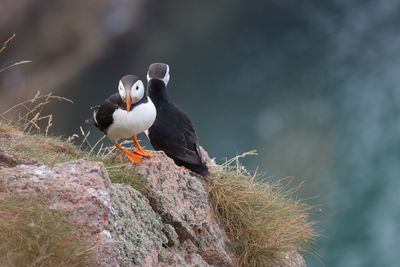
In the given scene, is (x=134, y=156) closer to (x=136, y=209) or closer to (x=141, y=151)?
(x=141, y=151)

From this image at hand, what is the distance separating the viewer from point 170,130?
7.00m

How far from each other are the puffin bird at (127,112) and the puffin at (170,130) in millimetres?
996

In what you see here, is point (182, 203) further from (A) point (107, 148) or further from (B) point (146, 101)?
(A) point (107, 148)

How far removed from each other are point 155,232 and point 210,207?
130cm

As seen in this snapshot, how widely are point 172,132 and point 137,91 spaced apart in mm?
1436

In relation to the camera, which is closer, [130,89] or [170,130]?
[130,89]

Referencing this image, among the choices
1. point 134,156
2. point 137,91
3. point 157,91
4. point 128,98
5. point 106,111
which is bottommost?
point 134,156

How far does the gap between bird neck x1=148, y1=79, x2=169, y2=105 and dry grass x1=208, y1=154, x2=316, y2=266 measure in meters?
1.14

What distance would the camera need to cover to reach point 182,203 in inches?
222

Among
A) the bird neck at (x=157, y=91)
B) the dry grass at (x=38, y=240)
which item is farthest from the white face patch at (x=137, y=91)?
the dry grass at (x=38, y=240)

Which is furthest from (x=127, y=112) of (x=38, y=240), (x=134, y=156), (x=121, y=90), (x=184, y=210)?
(x=38, y=240)

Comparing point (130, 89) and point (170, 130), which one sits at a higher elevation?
point (170, 130)

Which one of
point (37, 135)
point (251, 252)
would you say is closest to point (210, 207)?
point (251, 252)

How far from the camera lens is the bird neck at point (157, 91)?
284 inches
